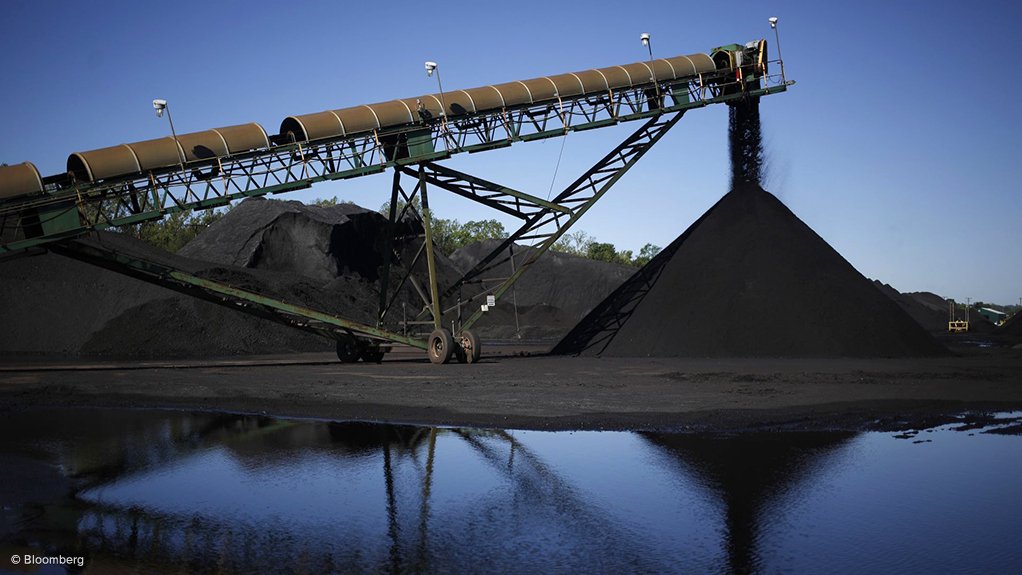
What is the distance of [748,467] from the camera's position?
964cm

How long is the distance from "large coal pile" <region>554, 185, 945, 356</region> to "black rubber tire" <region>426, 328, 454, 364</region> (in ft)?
16.5

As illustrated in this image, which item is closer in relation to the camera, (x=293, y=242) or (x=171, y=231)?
(x=293, y=242)

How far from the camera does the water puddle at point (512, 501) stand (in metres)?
6.33

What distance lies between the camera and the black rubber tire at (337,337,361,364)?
27375mm

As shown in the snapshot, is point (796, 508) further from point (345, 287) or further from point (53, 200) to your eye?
point (345, 287)

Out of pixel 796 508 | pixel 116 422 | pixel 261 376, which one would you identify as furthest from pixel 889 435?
pixel 261 376

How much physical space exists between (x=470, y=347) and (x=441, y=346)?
933 millimetres

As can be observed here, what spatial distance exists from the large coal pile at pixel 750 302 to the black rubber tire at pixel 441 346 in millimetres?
5016

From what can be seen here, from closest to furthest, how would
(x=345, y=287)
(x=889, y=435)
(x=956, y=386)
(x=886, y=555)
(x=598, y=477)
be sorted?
1. (x=886, y=555)
2. (x=598, y=477)
3. (x=889, y=435)
4. (x=956, y=386)
5. (x=345, y=287)

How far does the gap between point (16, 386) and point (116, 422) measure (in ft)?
22.6

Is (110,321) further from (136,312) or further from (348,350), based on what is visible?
(348,350)

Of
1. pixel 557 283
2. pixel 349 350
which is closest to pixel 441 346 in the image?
pixel 349 350

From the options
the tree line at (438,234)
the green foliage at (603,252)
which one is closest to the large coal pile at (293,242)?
the tree line at (438,234)

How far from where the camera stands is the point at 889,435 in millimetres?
12117
